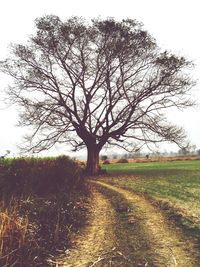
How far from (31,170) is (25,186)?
197 cm

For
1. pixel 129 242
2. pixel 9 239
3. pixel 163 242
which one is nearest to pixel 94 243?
pixel 129 242

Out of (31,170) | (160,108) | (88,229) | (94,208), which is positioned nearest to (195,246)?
(88,229)

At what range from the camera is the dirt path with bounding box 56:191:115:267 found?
7.68 m

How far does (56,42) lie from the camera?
2997 centimetres

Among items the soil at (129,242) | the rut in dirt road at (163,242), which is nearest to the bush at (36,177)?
the soil at (129,242)

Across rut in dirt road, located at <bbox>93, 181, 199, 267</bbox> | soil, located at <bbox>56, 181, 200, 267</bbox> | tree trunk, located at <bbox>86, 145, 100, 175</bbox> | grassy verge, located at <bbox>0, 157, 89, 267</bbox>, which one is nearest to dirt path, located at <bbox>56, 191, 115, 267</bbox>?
soil, located at <bbox>56, 181, 200, 267</bbox>

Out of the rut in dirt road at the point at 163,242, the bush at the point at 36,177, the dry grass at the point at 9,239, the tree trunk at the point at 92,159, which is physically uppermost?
the tree trunk at the point at 92,159

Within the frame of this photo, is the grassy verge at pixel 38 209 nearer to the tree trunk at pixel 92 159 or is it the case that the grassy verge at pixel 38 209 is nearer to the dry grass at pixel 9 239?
the dry grass at pixel 9 239

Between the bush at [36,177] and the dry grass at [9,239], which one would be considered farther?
the bush at [36,177]

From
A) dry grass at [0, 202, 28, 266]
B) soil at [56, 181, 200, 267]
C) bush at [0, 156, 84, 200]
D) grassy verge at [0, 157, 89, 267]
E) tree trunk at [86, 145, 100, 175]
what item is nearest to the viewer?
dry grass at [0, 202, 28, 266]

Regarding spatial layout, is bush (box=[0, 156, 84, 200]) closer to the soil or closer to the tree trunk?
the soil

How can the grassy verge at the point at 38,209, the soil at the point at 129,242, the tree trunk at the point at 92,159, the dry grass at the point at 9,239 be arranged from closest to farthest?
the dry grass at the point at 9,239 < the grassy verge at the point at 38,209 < the soil at the point at 129,242 < the tree trunk at the point at 92,159

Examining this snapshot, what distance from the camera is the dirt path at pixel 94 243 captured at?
768 centimetres

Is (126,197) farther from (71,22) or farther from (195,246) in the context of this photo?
(71,22)
